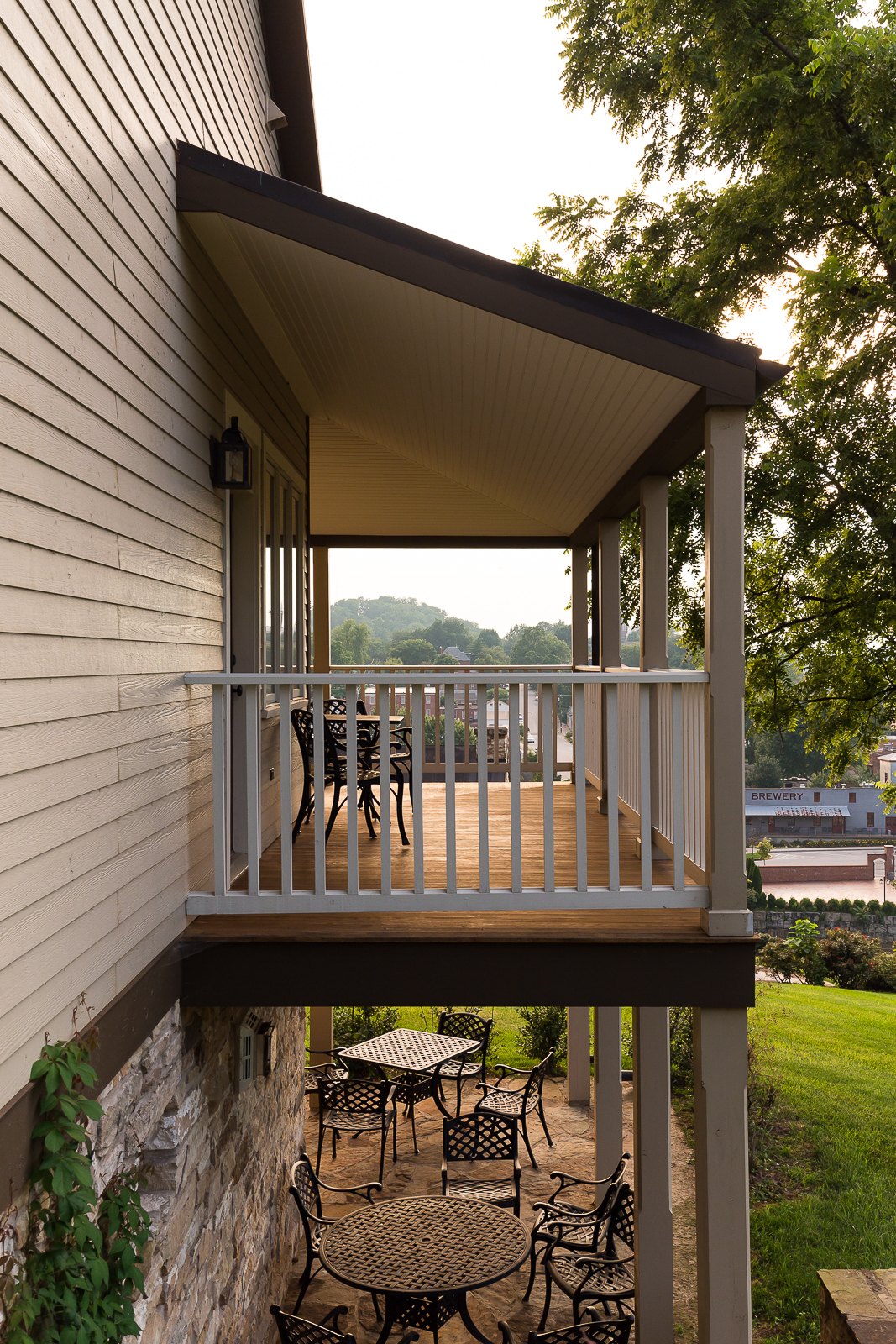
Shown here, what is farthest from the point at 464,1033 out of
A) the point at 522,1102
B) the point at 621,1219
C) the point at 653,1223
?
the point at 653,1223

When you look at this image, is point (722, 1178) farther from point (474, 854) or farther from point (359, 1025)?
point (359, 1025)

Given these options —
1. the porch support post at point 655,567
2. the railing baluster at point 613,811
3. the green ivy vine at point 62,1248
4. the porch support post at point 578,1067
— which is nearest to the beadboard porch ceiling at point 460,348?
the porch support post at point 655,567

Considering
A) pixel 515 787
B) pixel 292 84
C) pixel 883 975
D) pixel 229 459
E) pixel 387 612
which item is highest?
pixel 292 84

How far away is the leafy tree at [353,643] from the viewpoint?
4128 centimetres

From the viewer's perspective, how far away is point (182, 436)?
12.8 feet

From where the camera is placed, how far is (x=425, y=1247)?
17.0 feet

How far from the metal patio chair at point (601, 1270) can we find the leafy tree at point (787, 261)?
550 cm

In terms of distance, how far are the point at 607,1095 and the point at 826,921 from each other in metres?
24.8

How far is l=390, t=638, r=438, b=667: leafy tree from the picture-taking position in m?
41.8

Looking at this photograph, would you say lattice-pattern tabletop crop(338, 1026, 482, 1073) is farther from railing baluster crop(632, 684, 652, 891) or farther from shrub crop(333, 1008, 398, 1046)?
railing baluster crop(632, 684, 652, 891)

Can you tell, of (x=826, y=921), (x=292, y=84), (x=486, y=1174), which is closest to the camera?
(x=292, y=84)

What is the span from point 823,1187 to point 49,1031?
8538mm

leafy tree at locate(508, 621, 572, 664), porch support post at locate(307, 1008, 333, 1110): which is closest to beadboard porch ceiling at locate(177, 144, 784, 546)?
porch support post at locate(307, 1008, 333, 1110)

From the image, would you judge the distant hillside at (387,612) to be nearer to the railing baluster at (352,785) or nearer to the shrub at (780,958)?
the shrub at (780,958)
